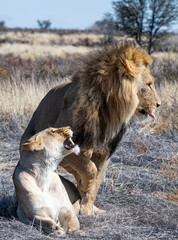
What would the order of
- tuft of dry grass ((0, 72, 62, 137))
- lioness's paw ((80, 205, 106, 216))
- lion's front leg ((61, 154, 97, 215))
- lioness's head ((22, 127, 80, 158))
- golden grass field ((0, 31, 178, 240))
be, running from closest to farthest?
lioness's head ((22, 127, 80, 158)), golden grass field ((0, 31, 178, 240)), lion's front leg ((61, 154, 97, 215)), lioness's paw ((80, 205, 106, 216)), tuft of dry grass ((0, 72, 62, 137))

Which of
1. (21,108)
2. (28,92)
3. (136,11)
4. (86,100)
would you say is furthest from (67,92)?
(136,11)

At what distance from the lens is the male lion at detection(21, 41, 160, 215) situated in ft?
13.0

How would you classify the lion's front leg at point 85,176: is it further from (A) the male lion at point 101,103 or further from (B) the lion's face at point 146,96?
(B) the lion's face at point 146,96

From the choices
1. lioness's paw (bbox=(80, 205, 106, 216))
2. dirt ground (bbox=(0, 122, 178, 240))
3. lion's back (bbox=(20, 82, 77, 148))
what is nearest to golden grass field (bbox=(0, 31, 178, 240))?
dirt ground (bbox=(0, 122, 178, 240))

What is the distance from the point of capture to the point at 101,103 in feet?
13.1

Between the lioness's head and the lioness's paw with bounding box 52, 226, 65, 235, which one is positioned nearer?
the lioness's paw with bounding box 52, 226, 65, 235

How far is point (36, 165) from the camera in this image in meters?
3.48

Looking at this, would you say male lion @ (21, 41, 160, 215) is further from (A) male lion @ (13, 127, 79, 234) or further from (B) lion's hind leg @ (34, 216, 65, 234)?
(B) lion's hind leg @ (34, 216, 65, 234)

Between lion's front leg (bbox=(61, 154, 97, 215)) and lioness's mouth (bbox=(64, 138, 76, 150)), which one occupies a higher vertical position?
lioness's mouth (bbox=(64, 138, 76, 150))

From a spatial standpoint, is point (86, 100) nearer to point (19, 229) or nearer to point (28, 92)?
point (19, 229)

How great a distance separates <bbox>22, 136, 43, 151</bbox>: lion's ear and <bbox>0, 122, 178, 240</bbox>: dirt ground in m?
0.56

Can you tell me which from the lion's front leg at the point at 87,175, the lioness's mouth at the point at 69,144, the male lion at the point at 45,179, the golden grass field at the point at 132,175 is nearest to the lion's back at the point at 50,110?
the golden grass field at the point at 132,175

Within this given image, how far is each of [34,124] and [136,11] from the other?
1588cm

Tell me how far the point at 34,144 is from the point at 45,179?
30 cm
